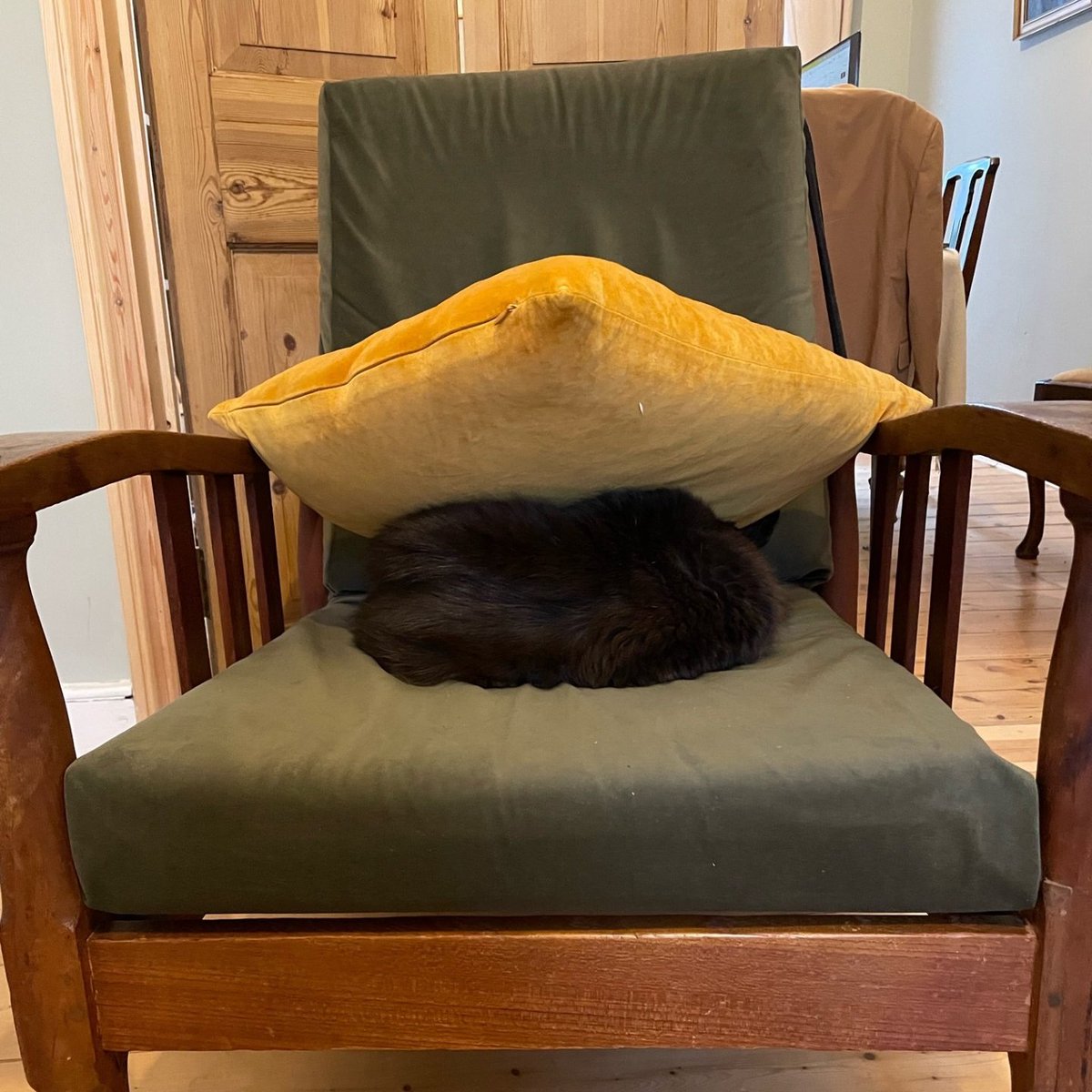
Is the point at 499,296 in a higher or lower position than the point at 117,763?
higher

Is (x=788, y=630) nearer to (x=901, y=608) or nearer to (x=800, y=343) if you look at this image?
(x=901, y=608)

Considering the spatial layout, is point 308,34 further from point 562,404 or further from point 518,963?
point 518,963

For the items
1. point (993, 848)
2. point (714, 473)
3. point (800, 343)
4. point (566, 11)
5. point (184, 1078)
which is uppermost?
point (566, 11)

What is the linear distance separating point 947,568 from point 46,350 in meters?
1.25

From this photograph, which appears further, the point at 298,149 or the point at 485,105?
the point at 298,149

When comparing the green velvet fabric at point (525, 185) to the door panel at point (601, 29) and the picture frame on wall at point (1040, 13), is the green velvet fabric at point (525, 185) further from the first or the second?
the picture frame on wall at point (1040, 13)

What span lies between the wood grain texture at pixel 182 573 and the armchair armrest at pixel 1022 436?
640 mm

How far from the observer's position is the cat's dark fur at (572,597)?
2.34ft

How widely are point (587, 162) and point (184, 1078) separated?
1.09 m

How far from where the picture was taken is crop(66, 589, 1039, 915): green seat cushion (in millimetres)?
553

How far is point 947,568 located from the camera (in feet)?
2.41

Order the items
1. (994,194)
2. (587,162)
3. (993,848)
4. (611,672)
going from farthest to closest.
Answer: (994,194) < (587,162) < (611,672) < (993,848)

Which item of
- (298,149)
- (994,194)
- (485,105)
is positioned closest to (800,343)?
(485,105)

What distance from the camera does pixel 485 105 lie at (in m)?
1.05
